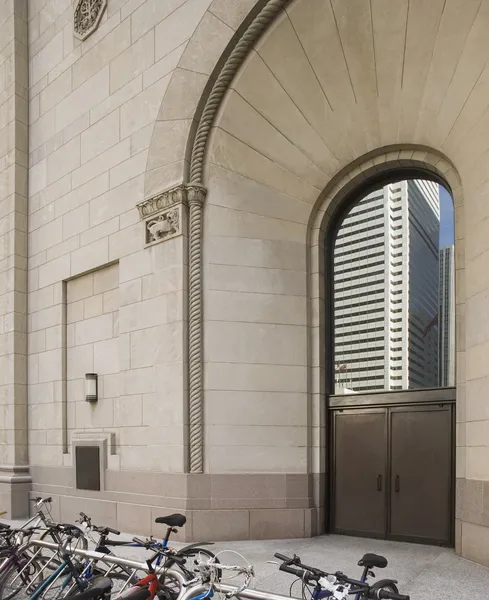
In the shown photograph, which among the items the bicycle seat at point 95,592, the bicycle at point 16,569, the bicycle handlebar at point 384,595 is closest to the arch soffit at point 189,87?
the bicycle at point 16,569

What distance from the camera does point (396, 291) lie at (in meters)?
8.94

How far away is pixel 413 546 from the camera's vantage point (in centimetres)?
784

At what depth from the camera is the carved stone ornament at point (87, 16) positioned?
10367 millimetres

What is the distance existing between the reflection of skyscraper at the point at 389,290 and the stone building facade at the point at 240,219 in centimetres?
44

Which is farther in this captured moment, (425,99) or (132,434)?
(132,434)

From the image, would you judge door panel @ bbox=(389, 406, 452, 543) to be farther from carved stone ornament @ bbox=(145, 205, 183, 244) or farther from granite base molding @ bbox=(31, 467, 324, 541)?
carved stone ornament @ bbox=(145, 205, 183, 244)

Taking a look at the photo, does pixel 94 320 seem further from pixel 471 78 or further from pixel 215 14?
pixel 471 78

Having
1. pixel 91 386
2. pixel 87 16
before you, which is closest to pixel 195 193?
pixel 91 386

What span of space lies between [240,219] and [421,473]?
467 cm

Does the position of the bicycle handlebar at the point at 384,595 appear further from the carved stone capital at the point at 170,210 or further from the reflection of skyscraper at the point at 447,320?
the carved stone capital at the point at 170,210

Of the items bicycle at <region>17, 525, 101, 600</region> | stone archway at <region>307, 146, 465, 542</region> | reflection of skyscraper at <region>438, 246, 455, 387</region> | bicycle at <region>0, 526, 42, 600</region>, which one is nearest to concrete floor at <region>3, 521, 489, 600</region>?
stone archway at <region>307, 146, 465, 542</region>

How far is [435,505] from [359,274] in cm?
369

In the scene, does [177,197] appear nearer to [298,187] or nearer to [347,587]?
[298,187]

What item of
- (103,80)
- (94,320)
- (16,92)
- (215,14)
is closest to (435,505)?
(94,320)
